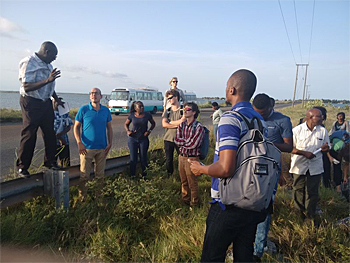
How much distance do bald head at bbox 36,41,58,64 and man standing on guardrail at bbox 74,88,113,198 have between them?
840mm

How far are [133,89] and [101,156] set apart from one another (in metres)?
23.1

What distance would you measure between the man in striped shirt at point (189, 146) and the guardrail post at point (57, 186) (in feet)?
6.15

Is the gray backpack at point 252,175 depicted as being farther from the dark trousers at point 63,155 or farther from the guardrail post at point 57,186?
the dark trousers at point 63,155

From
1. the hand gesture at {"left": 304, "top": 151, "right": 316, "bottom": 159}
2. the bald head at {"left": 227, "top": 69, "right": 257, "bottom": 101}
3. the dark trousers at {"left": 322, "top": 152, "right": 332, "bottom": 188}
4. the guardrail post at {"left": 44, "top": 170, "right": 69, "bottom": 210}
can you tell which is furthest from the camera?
the dark trousers at {"left": 322, "top": 152, "right": 332, "bottom": 188}

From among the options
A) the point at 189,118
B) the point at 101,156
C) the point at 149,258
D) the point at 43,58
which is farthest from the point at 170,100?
the point at 149,258

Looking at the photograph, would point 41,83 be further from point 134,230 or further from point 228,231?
point 228,231

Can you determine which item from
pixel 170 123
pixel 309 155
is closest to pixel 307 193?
pixel 309 155

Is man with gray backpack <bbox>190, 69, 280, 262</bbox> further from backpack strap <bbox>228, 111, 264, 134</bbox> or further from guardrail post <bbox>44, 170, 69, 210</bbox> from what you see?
guardrail post <bbox>44, 170, 69, 210</bbox>

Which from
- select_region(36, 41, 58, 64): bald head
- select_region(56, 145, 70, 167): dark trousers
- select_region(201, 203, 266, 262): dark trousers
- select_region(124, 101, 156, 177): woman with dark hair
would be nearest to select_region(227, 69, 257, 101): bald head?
select_region(201, 203, 266, 262): dark trousers

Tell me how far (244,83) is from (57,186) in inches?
110

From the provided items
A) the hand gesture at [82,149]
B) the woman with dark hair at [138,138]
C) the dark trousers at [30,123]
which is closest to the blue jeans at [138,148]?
the woman with dark hair at [138,138]

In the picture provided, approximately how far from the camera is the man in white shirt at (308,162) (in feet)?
14.9

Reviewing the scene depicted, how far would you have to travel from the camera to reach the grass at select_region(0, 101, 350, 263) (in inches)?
128

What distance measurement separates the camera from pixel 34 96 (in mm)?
4086
